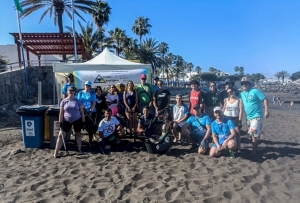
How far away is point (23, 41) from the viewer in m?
18.4

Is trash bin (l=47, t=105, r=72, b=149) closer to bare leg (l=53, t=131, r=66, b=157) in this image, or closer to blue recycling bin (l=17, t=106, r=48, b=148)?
blue recycling bin (l=17, t=106, r=48, b=148)

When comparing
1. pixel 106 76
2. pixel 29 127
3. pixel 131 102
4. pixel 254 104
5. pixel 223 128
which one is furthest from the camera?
pixel 106 76

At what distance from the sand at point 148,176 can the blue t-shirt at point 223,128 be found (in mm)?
507

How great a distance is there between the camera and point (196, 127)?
6.29 meters

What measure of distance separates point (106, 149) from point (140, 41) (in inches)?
1606

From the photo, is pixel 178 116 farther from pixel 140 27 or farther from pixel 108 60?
pixel 140 27

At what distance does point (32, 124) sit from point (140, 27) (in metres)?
44.1

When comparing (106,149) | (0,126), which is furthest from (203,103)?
(0,126)

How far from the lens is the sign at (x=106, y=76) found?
8773 mm

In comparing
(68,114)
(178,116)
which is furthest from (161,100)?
(68,114)

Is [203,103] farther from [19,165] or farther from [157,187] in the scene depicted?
[19,165]

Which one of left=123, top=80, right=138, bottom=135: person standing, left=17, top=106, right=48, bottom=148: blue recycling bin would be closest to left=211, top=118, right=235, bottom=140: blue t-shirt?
left=123, top=80, right=138, bottom=135: person standing

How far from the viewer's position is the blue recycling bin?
20.9 ft

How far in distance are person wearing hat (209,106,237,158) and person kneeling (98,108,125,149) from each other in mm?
2358
